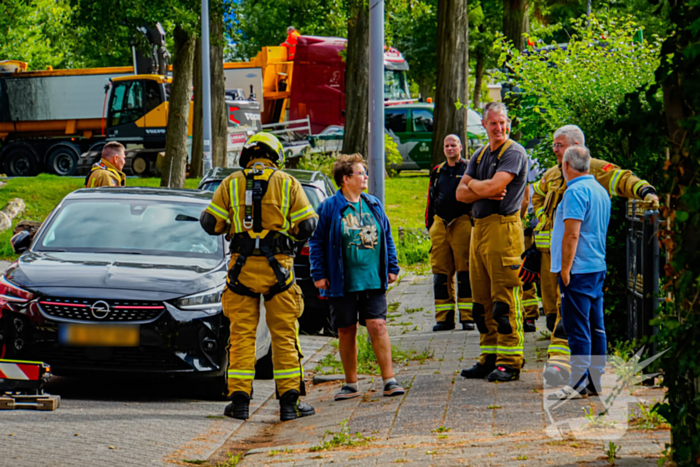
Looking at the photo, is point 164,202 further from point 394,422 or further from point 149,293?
point 394,422

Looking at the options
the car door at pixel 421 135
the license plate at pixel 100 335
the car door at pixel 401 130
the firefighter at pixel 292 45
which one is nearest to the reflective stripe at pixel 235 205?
the license plate at pixel 100 335

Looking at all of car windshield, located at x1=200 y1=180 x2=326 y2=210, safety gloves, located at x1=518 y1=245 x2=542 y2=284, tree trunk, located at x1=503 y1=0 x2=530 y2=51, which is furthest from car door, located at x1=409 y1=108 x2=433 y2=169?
safety gloves, located at x1=518 y1=245 x2=542 y2=284

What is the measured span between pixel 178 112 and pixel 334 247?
1450 centimetres

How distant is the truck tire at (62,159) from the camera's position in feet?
103

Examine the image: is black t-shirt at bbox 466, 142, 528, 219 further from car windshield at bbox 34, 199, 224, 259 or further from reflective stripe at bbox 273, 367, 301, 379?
car windshield at bbox 34, 199, 224, 259

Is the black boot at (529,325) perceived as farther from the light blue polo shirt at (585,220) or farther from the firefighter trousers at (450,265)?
the light blue polo shirt at (585,220)

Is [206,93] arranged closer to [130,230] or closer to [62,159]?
[62,159]

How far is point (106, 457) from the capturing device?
513 cm

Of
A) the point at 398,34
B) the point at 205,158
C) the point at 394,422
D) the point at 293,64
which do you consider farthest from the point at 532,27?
→ the point at 394,422

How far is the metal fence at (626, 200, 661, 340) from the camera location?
627cm

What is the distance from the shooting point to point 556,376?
6.42 meters

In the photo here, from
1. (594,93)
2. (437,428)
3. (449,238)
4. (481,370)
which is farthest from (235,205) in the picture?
(449,238)

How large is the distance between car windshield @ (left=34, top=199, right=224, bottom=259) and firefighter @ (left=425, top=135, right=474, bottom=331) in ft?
8.92

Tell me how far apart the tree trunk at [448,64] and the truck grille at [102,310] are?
1115 centimetres
